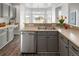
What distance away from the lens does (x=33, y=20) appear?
7535 millimetres

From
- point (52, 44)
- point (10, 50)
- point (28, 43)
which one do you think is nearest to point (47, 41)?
point (52, 44)

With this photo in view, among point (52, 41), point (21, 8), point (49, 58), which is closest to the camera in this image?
point (49, 58)

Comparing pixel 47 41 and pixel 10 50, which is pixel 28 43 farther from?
pixel 10 50

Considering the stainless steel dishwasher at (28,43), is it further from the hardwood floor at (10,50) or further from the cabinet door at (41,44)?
the hardwood floor at (10,50)

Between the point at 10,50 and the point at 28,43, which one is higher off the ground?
the point at 28,43

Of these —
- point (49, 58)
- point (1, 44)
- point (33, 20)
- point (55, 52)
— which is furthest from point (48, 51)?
point (33, 20)

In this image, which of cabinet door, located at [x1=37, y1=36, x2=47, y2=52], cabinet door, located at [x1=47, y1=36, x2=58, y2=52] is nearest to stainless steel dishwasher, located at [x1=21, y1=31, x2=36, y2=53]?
cabinet door, located at [x1=37, y1=36, x2=47, y2=52]

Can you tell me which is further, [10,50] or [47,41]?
[10,50]

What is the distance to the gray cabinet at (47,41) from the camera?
A: 3578 mm

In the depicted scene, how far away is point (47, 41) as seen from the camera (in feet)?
11.9

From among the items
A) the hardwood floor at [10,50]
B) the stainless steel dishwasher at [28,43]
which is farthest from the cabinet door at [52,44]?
the hardwood floor at [10,50]

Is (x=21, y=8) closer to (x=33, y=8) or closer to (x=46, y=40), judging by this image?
(x=33, y=8)

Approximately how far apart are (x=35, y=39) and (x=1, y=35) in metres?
1.11

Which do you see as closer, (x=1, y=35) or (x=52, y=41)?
(x=52, y=41)
